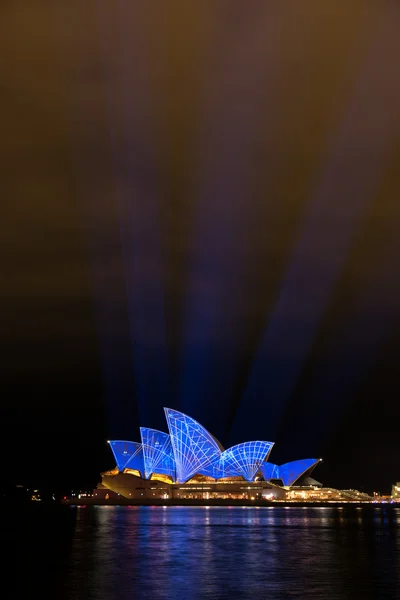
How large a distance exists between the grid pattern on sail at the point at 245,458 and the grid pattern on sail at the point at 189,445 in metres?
4.80

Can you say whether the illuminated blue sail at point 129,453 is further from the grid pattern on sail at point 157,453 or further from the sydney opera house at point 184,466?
the grid pattern on sail at point 157,453

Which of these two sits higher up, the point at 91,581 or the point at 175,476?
the point at 175,476

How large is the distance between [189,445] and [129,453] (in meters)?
14.6

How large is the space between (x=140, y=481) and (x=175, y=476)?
265 inches

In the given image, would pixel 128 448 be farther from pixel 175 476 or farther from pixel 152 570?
pixel 152 570

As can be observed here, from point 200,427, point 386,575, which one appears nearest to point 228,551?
point 386,575

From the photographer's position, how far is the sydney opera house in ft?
370

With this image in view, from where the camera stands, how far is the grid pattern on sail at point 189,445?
109938 millimetres

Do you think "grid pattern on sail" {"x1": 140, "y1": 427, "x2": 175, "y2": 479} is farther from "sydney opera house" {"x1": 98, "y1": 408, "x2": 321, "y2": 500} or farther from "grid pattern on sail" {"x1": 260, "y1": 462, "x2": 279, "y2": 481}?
"grid pattern on sail" {"x1": 260, "y1": 462, "x2": 279, "y2": 481}

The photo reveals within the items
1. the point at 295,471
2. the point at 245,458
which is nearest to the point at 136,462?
the point at 245,458

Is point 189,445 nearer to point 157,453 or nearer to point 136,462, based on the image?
point 157,453

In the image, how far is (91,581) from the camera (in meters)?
23.9

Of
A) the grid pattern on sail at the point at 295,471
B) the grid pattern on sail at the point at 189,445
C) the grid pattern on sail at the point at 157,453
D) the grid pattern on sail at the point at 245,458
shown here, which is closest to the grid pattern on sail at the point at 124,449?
the grid pattern on sail at the point at 157,453

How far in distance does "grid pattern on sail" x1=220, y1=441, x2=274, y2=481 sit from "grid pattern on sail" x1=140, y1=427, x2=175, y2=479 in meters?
9.52
